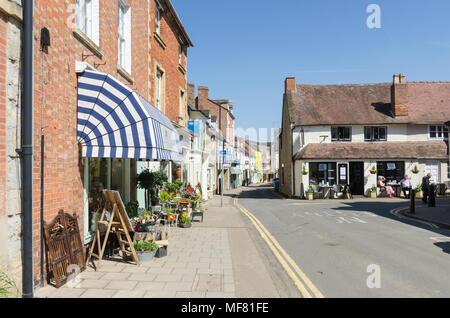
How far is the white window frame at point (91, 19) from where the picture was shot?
788cm

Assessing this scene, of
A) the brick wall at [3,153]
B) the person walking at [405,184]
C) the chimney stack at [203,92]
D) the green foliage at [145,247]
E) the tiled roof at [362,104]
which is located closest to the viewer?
the brick wall at [3,153]

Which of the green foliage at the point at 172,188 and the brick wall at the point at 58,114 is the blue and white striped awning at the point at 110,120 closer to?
the brick wall at the point at 58,114

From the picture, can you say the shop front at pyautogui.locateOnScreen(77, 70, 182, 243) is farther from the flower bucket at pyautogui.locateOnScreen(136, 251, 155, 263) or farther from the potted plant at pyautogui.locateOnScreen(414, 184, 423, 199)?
the potted plant at pyautogui.locateOnScreen(414, 184, 423, 199)

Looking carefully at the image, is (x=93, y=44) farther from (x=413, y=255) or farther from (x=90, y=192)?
(x=413, y=255)

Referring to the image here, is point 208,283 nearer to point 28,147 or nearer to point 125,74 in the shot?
point 28,147

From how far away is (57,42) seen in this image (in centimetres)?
625

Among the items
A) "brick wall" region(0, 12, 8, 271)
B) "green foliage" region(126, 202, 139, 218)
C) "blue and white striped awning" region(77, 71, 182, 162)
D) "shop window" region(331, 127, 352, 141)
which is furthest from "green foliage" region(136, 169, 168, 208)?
"shop window" region(331, 127, 352, 141)

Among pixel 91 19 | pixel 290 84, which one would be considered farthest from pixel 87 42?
pixel 290 84

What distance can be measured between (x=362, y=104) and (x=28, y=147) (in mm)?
31436

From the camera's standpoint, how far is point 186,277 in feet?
21.2

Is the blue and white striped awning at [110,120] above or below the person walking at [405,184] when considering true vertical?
above

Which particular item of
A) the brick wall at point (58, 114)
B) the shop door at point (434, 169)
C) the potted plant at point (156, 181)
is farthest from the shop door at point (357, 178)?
the brick wall at point (58, 114)

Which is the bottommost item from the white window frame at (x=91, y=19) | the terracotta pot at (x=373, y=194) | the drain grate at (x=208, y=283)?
the terracotta pot at (x=373, y=194)

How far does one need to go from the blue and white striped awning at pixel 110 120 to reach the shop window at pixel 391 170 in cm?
2584
